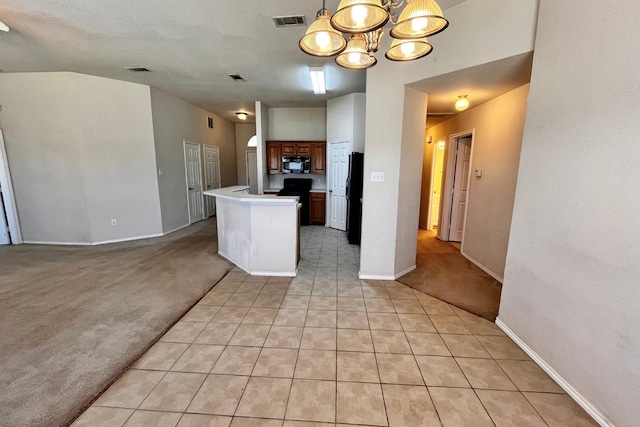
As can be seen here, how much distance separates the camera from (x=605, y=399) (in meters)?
1.49

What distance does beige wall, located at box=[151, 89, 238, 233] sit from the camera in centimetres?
527

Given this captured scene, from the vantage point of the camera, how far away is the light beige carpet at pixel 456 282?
2842 mm

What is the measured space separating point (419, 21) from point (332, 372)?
7.56 ft

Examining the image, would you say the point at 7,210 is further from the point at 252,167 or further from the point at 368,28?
the point at 368,28

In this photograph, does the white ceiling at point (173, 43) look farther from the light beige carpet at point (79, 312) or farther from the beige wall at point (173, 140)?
the light beige carpet at point (79, 312)

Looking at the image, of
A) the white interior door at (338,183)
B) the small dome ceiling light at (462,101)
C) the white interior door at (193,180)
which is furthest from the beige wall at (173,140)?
the small dome ceiling light at (462,101)

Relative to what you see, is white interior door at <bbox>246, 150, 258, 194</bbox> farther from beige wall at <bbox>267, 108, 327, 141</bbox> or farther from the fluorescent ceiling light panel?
the fluorescent ceiling light panel

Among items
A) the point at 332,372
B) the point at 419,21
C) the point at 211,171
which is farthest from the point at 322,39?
the point at 211,171

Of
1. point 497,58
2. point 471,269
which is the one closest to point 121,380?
point 497,58

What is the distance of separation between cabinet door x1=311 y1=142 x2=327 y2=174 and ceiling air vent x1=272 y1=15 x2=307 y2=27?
3809 millimetres

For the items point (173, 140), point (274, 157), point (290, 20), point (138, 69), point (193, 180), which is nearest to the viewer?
point (290, 20)

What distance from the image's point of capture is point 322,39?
5.61 feet

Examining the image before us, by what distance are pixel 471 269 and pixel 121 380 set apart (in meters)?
4.07

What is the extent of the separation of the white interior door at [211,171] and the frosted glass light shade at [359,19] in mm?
6466
